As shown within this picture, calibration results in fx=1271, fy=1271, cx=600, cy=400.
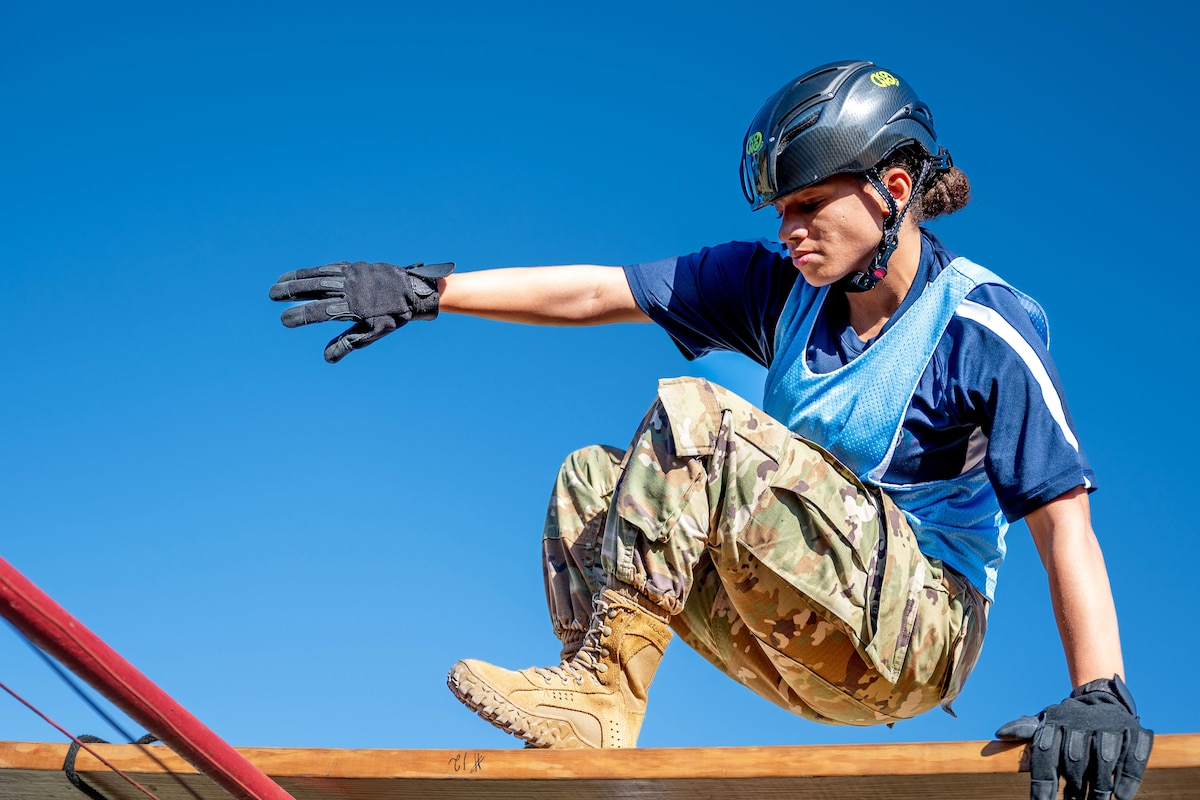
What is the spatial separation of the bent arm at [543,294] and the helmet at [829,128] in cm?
61

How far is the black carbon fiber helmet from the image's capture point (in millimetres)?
3855

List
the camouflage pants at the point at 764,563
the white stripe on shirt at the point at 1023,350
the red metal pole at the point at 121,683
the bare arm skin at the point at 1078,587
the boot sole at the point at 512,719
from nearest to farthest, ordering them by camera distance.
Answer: the red metal pole at the point at 121,683 < the bare arm skin at the point at 1078,587 < the boot sole at the point at 512,719 < the camouflage pants at the point at 764,563 < the white stripe on shirt at the point at 1023,350

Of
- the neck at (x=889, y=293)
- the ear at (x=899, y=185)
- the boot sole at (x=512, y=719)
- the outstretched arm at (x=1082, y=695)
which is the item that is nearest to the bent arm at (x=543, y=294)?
the neck at (x=889, y=293)

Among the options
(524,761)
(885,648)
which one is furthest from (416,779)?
(885,648)

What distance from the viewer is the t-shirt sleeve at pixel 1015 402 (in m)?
3.29

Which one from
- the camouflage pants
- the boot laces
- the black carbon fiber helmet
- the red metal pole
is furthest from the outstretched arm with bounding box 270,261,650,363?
the red metal pole

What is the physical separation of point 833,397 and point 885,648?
0.80 meters

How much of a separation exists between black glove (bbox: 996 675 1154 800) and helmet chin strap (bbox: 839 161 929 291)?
161 cm

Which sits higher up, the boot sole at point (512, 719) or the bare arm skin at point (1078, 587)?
the bare arm skin at point (1078, 587)

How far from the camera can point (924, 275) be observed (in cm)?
398

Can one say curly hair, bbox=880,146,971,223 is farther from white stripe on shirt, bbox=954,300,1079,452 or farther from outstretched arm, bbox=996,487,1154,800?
outstretched arm, bbox=996,487,1154,800

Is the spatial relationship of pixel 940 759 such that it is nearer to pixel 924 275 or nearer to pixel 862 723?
pixel 862 723

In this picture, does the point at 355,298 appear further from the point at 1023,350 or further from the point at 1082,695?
the point at 1082,695

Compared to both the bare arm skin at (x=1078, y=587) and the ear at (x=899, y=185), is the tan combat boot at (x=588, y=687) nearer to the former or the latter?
the bare arm skin at (x=1078, y=587)
